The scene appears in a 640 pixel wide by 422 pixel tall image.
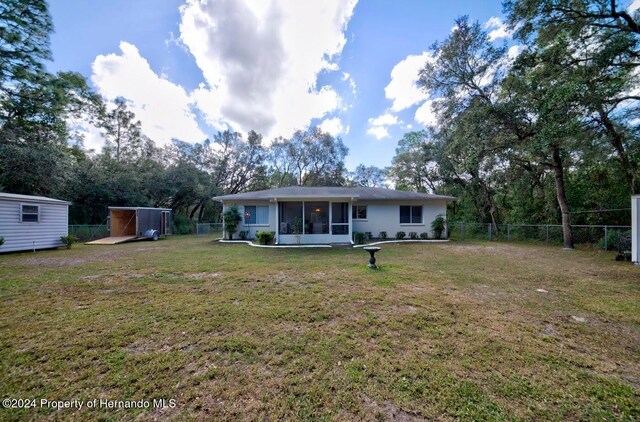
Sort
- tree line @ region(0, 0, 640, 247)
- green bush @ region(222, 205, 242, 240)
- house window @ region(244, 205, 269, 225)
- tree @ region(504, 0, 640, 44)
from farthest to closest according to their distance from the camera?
house window @ region(244, 205, 269, 225) → green bush @ region(222, 205, 242, 240) → tree line @ region(0, 0, 640, 247) → tree @ region(504, 0, 640, 44)

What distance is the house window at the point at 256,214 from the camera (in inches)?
516

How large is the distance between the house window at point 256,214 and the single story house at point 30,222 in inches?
328

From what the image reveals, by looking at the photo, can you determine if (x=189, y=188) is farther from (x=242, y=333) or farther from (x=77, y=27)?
(x=242, y=333)

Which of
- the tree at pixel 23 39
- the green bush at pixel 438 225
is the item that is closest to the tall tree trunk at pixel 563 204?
the green bush at pixel 438 225

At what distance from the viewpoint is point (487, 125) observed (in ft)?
33.8

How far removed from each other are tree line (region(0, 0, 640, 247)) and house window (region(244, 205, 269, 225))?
34.7 feet

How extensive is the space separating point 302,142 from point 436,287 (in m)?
25.7

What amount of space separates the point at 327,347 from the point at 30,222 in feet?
46.1

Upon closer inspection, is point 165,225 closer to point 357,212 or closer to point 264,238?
point 264,238

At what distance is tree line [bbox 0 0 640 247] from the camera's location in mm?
7844

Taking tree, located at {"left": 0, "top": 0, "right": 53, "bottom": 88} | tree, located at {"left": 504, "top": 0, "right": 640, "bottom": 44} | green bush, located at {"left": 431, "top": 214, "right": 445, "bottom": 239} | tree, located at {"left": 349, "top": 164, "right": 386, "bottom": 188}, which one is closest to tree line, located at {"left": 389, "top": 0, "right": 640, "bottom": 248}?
tree, located at {"left": 504, "top": 0, "right": 640, "bottom": 44}

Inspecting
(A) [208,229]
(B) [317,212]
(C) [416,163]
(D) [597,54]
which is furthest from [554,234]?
(A) [208,229]

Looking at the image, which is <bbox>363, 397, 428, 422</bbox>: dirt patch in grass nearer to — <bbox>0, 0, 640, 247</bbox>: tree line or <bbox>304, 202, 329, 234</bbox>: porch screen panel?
<bbox>0, 0, 640, 247</bbox>: tree line

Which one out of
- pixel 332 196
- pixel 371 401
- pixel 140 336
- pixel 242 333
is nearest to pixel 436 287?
pixel 371 401
